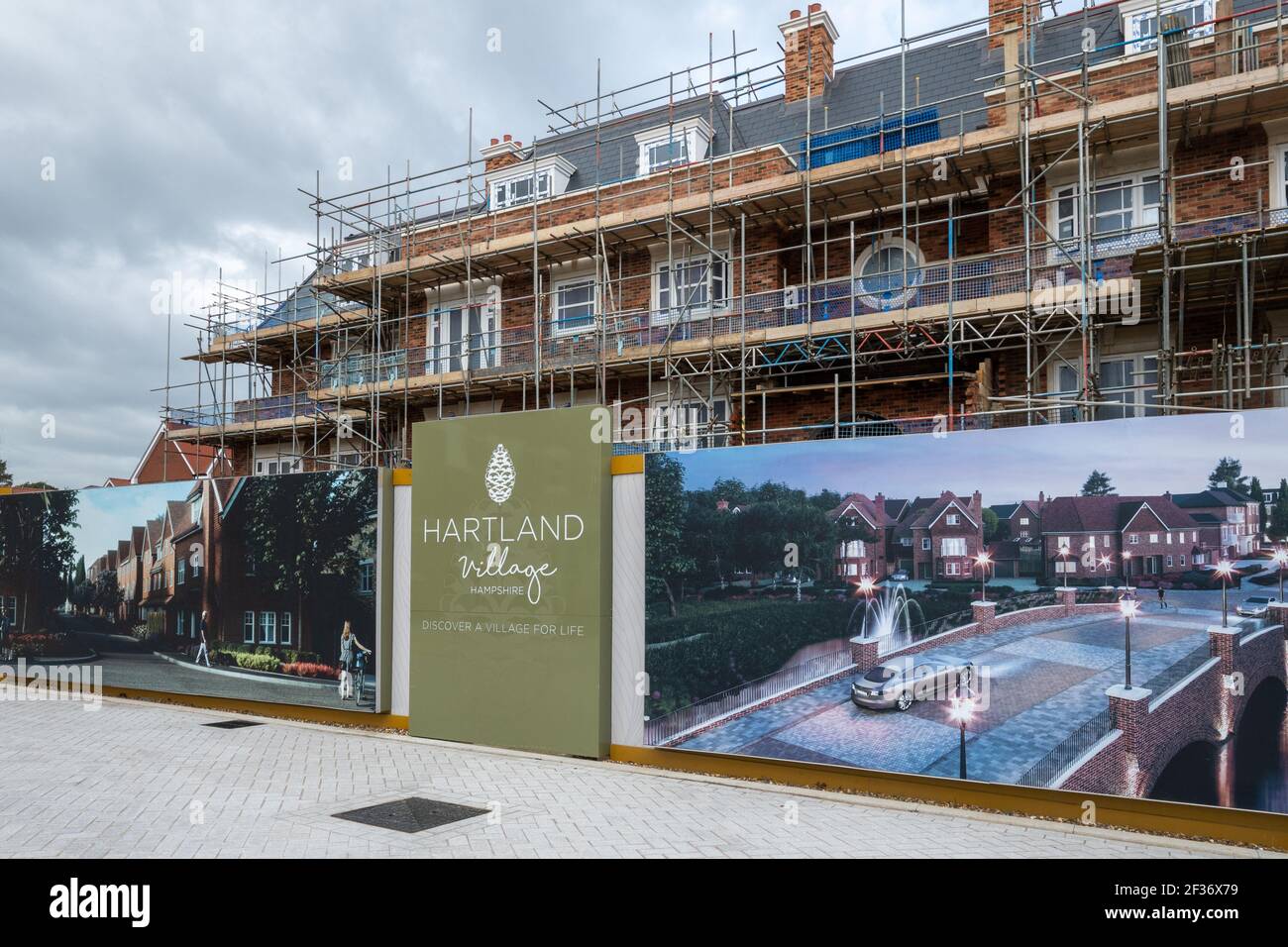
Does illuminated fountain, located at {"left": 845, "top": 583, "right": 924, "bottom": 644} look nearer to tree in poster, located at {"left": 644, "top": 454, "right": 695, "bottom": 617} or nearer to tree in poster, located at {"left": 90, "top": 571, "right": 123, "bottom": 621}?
tree in poster, located at {"left": 644, "top": 454, "right": 695, "bottom": 617}

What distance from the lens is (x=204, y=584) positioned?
14.5 m

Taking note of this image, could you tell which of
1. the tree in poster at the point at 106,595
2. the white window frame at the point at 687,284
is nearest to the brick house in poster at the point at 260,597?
the tree in poster at the point at 106,595

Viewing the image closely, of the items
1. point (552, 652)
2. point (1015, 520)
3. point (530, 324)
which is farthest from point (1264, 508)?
point (530, 324)

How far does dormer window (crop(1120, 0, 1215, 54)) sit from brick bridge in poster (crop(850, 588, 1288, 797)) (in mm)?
10969

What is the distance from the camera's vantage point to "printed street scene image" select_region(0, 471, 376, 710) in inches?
506

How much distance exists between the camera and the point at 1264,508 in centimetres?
732

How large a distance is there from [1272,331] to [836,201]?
6.88m

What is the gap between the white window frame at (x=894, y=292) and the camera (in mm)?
14977

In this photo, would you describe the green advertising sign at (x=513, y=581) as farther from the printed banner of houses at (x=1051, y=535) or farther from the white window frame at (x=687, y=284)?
the white window frame at (x=687, y=284)

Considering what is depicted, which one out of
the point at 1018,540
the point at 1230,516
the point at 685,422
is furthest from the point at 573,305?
the point at 1230,516

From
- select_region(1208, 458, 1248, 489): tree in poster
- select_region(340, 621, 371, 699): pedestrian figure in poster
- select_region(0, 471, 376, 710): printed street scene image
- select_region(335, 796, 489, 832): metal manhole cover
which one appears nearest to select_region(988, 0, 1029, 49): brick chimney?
select_region(1208, 458, 1248, 489): tree in poster

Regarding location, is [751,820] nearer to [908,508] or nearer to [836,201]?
[908,508]

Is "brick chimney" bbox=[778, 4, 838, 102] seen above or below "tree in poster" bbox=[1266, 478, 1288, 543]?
above

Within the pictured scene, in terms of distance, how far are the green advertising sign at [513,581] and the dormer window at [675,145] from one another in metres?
9.90
